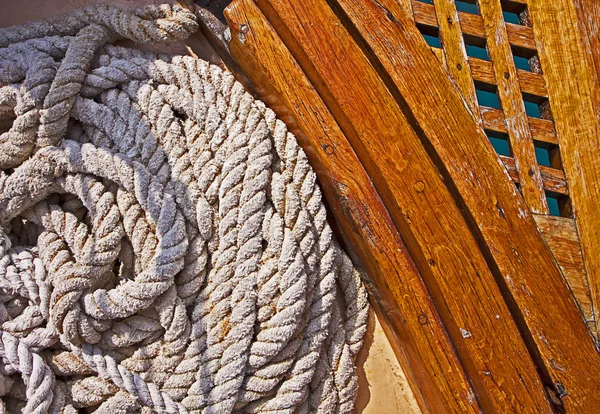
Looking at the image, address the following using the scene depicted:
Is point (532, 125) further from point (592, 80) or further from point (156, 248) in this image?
point (156, 248)

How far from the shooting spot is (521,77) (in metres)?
1.24

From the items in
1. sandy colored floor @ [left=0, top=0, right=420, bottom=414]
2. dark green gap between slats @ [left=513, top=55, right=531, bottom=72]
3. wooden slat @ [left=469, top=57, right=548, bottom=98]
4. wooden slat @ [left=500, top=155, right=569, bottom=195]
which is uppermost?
dark green gap between slats @ [left=513, top=55, right=531, bottom=72]

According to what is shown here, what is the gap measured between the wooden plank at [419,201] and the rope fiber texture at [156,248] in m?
0.18

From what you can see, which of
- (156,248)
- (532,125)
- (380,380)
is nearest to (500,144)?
(532,125)

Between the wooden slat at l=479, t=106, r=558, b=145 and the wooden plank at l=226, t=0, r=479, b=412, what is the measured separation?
0.32 m

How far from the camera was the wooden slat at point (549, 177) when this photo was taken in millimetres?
1197

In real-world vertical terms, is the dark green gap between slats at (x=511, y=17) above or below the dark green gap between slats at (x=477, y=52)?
above

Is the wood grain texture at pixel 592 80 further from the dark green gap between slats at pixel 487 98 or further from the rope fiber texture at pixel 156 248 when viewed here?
the rope fiber texture at pixel 156 248

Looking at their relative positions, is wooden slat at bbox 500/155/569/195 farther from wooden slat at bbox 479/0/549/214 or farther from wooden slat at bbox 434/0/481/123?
wooden slat at bbox 434/0/481/123

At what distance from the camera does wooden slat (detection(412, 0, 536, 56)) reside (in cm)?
126

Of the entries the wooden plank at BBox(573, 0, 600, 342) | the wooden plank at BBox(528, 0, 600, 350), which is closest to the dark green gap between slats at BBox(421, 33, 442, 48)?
the wooden plank at BBox(528, 0, 600, 350)

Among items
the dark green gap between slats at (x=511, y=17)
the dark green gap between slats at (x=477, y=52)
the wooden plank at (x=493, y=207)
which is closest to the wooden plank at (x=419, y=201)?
the wooden plank at (x=493, y=207)

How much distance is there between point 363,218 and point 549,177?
452 mm

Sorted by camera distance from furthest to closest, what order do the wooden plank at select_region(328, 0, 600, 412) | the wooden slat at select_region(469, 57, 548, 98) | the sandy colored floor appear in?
the sandy colored floor → the wooden slat at select_region(469, 57, 548, 98) → the wooden plank at select_region(328, 0, 600, 412)
